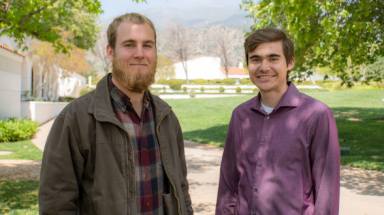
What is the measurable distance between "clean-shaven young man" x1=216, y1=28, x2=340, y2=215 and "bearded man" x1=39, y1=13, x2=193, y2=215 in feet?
1.48

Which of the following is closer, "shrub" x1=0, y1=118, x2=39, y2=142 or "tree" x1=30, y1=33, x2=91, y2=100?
"shrub" x1=0, y1=118, x2=39, y2=142

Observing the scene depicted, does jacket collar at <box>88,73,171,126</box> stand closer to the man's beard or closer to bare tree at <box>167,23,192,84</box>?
the man's beard

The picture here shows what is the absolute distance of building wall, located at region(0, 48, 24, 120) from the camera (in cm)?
1394

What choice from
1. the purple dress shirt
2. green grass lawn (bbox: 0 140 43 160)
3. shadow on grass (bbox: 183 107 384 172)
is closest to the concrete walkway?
shadow on grass (bbox: 183 107 384 172)

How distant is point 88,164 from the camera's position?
1.89 metres

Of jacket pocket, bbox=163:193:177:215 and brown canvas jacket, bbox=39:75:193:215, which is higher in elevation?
brown canvas jacket, bbox=39:75:193:215

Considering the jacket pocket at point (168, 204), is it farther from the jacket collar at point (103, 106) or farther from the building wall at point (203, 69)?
the building wall at point (203, 69)

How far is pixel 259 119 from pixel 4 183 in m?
6.36

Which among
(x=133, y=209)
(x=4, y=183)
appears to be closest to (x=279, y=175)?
(x=133, y=209)

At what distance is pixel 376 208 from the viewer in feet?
16.9

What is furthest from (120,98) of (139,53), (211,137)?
(211,137)

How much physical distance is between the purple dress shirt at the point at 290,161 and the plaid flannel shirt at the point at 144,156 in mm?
536

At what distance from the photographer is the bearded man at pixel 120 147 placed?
1825 mm

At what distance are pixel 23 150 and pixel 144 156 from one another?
10.5 m
